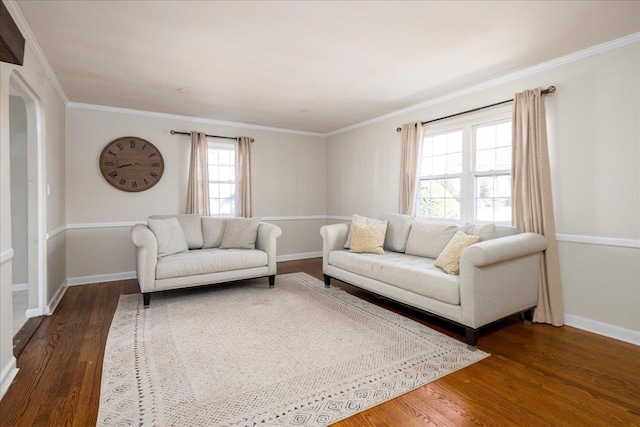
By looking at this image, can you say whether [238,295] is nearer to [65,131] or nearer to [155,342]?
[155,342]

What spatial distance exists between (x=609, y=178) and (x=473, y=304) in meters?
1.64

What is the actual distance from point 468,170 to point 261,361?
3.13 meters

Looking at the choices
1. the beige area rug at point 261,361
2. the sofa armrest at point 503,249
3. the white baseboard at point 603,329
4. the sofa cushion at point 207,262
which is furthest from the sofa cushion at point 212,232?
the white baseboard at point 603,329

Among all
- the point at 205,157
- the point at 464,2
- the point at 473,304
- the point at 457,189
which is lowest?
the point at 473,304

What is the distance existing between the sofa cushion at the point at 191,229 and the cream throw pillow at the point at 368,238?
6.82 ft

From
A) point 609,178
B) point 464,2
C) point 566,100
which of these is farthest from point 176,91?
point 609,178

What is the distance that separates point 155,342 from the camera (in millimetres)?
2660

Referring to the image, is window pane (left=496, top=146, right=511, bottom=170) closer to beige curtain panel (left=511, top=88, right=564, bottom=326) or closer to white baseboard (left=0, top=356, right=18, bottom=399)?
beige curtain panel (left=511, top=88, right=564, bottom=326)

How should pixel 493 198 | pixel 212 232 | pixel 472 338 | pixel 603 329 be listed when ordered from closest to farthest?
pixel 472 338 < pixel 603 329 < pixel 493 198 < pixel 212 232

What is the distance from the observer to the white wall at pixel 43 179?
2055 mm

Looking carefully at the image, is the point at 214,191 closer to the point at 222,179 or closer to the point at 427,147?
the point at 222,179

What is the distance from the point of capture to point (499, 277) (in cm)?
270

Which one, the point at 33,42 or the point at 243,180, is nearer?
the point at 33,42

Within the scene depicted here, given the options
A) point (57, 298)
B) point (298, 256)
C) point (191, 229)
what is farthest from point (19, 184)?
point (298, 256)
